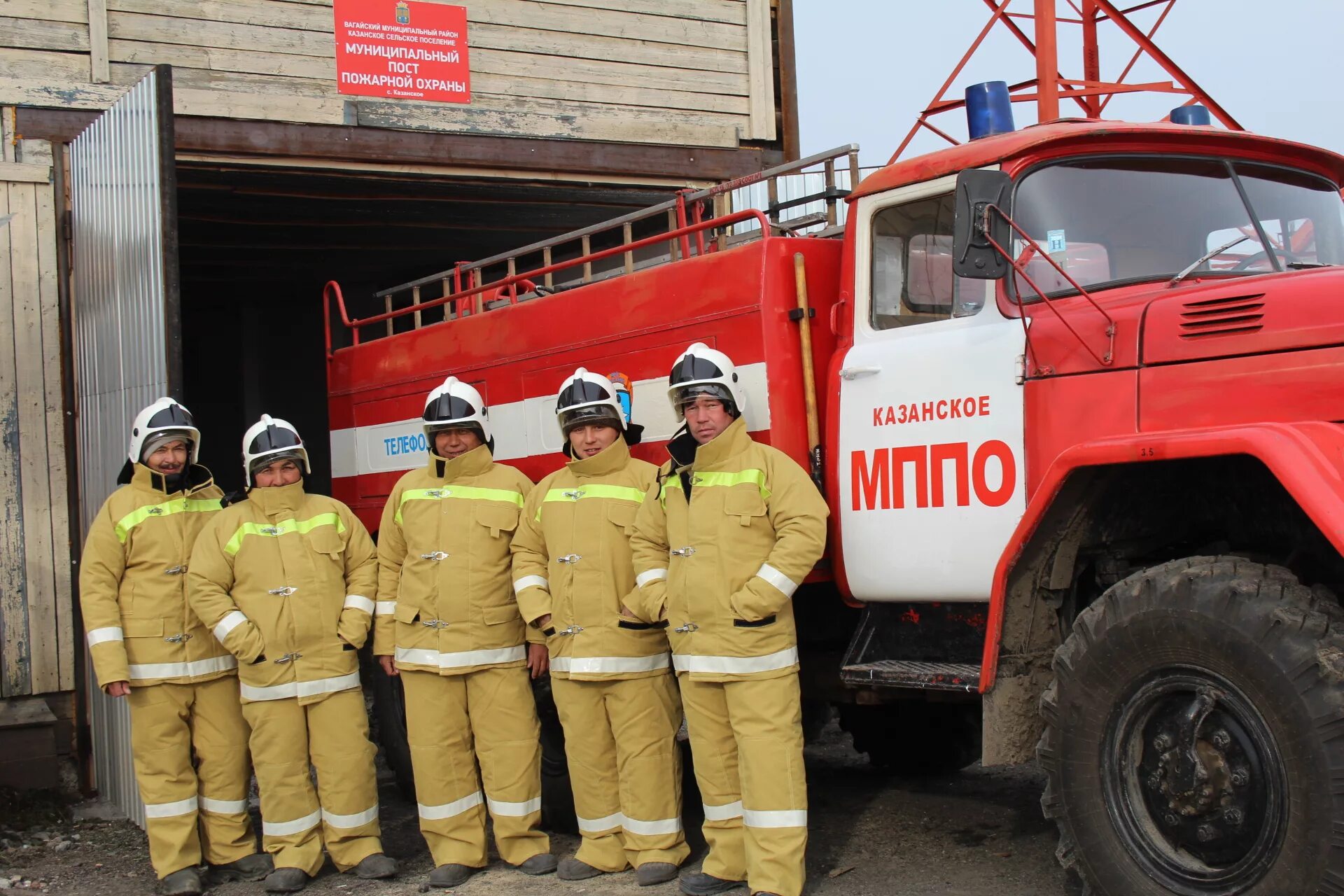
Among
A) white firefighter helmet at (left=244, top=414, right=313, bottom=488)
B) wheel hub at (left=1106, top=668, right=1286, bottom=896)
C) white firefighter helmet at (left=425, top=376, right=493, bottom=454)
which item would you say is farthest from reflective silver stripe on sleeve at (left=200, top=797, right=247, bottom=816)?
wheel hub at (left=1106, top=668, right=1286, bottom=896)

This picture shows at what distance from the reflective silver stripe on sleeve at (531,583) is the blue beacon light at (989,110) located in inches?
94.8

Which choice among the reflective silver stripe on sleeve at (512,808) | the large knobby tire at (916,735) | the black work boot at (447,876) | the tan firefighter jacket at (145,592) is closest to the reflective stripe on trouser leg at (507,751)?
the reflective silver stripe on sleeve at (512,808)

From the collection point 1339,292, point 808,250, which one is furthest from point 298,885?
point 1339,292

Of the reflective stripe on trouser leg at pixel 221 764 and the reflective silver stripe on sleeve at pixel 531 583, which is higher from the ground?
the reflective silver stripe on sleeve at pixel 531 583

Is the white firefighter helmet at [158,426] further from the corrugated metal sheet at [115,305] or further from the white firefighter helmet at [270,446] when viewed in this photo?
the corrugated metal sheet at [115,305]

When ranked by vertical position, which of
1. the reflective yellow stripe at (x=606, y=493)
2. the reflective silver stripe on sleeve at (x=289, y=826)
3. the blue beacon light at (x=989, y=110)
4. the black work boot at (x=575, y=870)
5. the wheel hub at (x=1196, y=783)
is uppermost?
the blue beacon light at (x=989, y=110)

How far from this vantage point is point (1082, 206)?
4.61m

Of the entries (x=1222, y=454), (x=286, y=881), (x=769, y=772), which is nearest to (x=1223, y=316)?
(x=1222, y=454)

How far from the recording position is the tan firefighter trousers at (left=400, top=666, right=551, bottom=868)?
575cm

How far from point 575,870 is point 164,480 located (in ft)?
8.02

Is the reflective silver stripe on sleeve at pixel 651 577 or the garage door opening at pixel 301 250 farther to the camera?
the garage door opening at pixel 301 250

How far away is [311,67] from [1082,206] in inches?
226

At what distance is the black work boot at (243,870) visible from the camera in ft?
19.8

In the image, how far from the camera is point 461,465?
19.2ft
